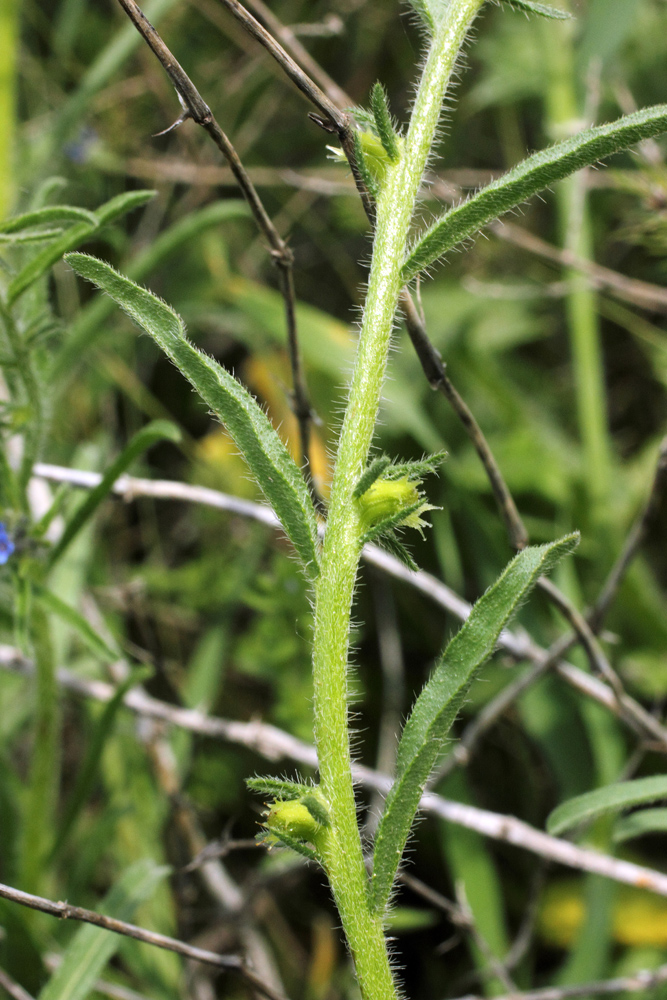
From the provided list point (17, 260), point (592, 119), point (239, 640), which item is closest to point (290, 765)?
point (239, 640)

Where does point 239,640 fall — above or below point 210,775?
above

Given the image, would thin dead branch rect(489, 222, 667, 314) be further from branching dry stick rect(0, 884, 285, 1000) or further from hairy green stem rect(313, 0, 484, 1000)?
branching dry stick rect(0, 884, 285, 1000)

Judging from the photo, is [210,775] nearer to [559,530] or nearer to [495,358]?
[559,530]

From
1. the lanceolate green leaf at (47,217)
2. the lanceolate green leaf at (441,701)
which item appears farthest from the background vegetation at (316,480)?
the lanceolate green leaf at (441,701)

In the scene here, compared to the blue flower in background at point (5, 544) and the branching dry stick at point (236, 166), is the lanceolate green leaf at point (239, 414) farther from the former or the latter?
the blue flower in background at point (5, 544)

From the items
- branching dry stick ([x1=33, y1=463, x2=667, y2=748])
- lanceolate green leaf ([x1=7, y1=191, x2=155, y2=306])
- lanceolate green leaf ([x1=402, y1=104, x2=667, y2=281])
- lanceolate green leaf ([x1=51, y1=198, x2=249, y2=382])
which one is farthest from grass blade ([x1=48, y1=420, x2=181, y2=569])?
lanceolate green leaf ([x1=402, y1=104, x2=667, y2=281])
